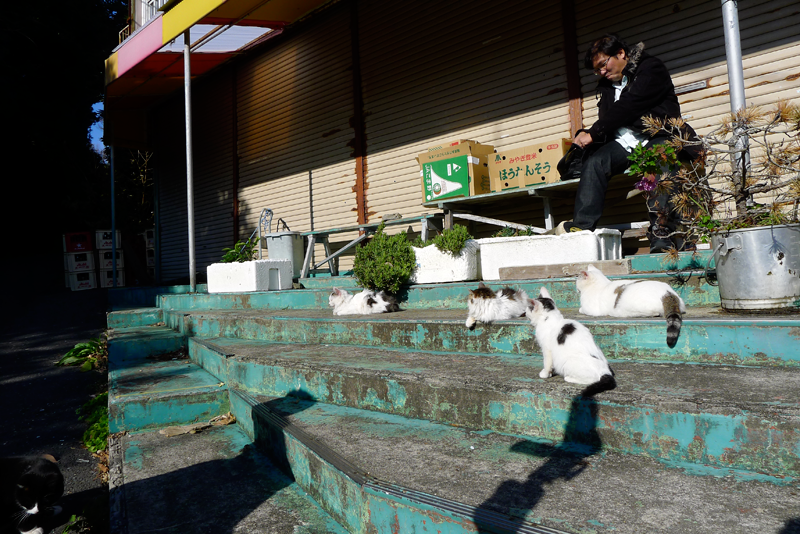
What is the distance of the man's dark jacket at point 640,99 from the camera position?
163 inches

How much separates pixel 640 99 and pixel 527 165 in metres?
1.52

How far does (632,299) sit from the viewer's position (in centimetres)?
293

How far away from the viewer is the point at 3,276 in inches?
488

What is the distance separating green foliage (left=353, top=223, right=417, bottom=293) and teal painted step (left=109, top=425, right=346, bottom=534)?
7.26 ft

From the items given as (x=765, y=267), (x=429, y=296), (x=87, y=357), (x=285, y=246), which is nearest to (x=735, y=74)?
(x=765, y=267)

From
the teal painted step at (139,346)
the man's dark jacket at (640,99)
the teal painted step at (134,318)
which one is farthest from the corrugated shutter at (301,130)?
the man's dark jacket at (640,99)

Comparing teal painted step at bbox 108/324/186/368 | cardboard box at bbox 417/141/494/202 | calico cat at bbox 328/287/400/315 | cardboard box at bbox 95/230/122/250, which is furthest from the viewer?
cardboard box at bbox 95/230/122/250

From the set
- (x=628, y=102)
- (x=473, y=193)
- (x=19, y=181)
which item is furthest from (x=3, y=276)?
(x=628, y=102)

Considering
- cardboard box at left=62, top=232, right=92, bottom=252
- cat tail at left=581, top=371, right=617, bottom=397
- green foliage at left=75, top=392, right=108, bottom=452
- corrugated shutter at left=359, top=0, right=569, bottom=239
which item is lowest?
green foliage at left=75, top=392, right=108, bottom=452

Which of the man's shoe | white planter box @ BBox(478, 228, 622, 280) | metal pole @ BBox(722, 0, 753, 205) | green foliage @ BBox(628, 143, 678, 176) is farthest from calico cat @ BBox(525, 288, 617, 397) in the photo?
the man's shoe

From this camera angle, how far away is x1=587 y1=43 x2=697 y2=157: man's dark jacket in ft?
13.6

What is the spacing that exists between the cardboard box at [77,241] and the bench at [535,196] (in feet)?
31.0

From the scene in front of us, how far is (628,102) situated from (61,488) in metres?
4.91

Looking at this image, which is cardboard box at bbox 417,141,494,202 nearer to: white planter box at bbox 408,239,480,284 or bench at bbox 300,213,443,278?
bench at bbox 300,213,443,278
